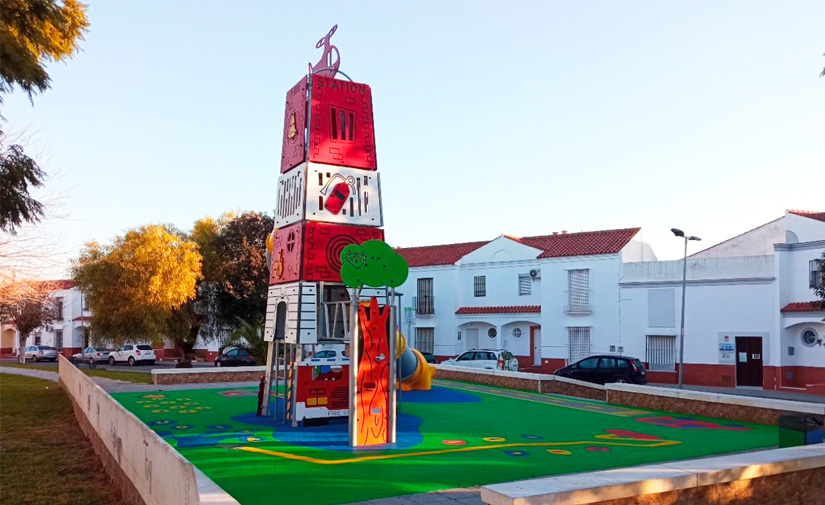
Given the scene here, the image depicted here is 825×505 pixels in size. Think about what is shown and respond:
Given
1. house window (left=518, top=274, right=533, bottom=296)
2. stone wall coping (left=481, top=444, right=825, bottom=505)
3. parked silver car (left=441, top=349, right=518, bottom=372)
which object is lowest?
parked silver car (left=441, top=349, right=518, bottom=372)

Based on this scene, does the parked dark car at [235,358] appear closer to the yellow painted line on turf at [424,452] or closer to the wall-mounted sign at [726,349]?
the wall-mounted sign at [726,349]

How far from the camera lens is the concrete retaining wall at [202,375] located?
2280 centimetres

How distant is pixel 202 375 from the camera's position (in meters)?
23.2

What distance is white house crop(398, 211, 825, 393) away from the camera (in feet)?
99.8

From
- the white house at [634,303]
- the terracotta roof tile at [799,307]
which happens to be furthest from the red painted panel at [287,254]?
the terracotta roof tile at [799,307]

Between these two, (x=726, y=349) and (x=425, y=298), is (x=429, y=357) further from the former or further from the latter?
(x=726, y=349)

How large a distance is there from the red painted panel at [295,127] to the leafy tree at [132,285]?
65.9 feet

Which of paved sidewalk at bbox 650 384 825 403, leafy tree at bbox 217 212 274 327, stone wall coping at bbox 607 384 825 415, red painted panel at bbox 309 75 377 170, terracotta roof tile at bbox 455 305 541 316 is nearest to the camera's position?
stone wall coping at bbox 607 384 825 415

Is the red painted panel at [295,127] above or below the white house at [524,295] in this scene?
above

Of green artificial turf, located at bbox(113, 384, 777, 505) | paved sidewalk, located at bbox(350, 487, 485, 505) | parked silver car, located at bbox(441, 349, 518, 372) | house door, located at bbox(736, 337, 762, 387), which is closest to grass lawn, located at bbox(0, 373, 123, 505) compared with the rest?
green artificial turf, located at bbox(113, 384, 777, 505)

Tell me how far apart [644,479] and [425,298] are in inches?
1499

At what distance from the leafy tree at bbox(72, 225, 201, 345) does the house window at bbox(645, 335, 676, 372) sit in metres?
22.7

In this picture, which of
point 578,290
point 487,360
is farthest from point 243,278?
point 578,290

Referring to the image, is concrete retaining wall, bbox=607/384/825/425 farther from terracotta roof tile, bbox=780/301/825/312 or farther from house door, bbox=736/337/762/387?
house door, bbox=736/337/762/387
